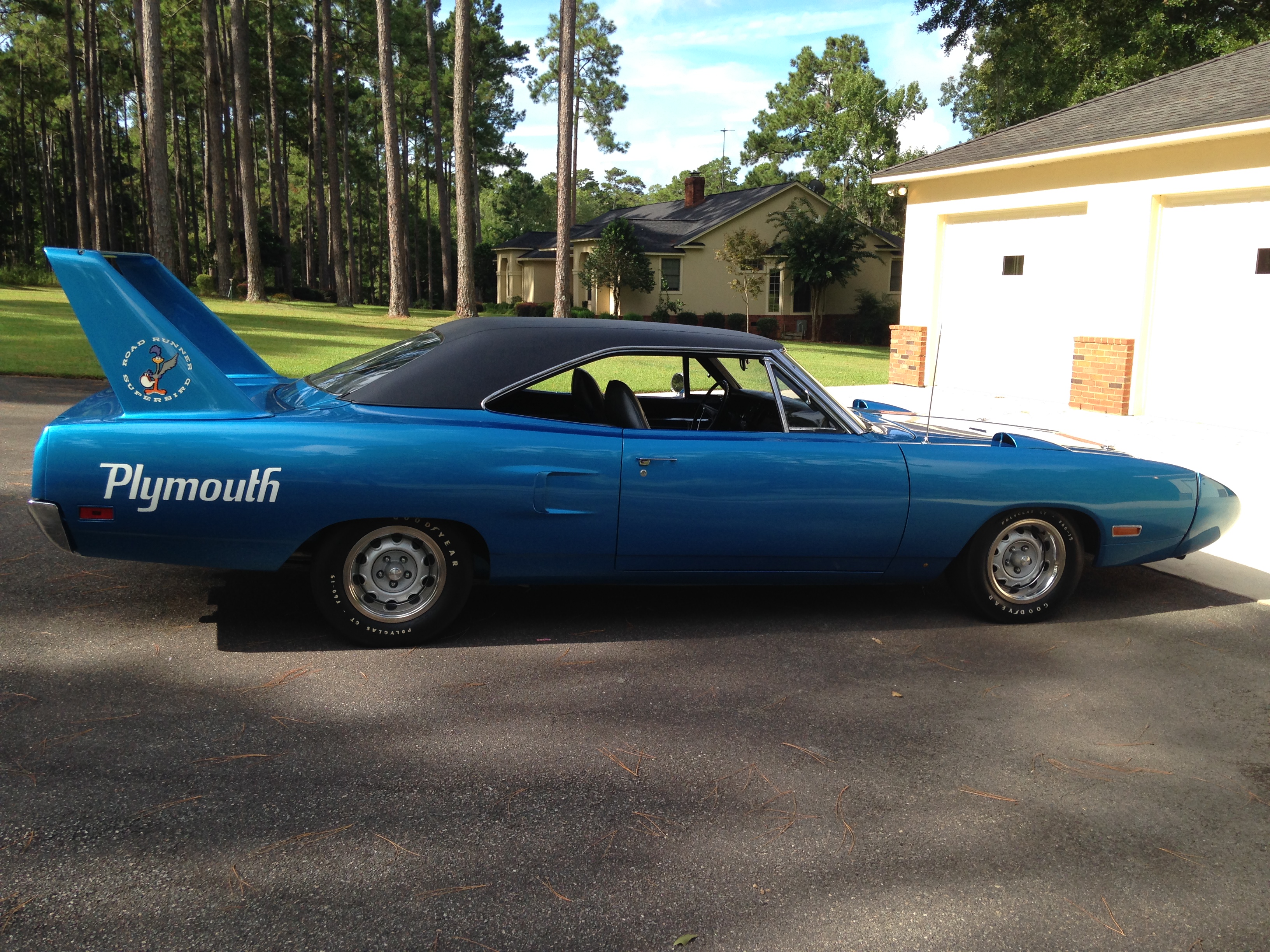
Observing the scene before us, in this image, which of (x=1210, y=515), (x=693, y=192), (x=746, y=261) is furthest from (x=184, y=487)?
(x=693, y=192)

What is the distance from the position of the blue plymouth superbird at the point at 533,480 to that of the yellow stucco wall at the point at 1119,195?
8.21 m

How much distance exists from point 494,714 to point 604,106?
6193cm

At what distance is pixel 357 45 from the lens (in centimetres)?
4731

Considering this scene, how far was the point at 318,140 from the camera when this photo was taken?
4697cm

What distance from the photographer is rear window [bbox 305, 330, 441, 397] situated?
4.52 m

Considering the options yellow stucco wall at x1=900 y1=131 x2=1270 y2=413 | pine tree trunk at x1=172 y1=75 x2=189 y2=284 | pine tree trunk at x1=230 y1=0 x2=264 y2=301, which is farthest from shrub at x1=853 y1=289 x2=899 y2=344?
pine tree trunk at x1=172 y1=75 x2=189 y2=284

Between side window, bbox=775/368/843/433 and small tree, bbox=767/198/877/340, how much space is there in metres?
34.5

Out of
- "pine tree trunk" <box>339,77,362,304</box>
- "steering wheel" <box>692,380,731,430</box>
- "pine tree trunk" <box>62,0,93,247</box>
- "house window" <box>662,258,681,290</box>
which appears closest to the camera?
"steering wheel" <box>692,380,731,430</box>

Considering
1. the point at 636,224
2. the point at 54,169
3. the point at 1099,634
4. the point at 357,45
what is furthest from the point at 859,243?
the point at 54,169

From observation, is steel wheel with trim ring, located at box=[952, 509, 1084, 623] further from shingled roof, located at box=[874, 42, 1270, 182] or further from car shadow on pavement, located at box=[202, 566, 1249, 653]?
shingled roof, located at box=[874, 42, 1270, 182]

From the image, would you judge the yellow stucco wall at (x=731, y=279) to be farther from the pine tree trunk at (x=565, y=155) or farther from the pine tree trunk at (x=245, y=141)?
the pine tree trunk at (x=245, y=141)

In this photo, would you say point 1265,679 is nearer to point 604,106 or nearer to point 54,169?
point 604,106

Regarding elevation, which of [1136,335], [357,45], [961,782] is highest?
[357,45]

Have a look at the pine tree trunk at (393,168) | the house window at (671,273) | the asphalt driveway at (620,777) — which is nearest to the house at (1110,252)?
the asphalt driveway at (620,777)
